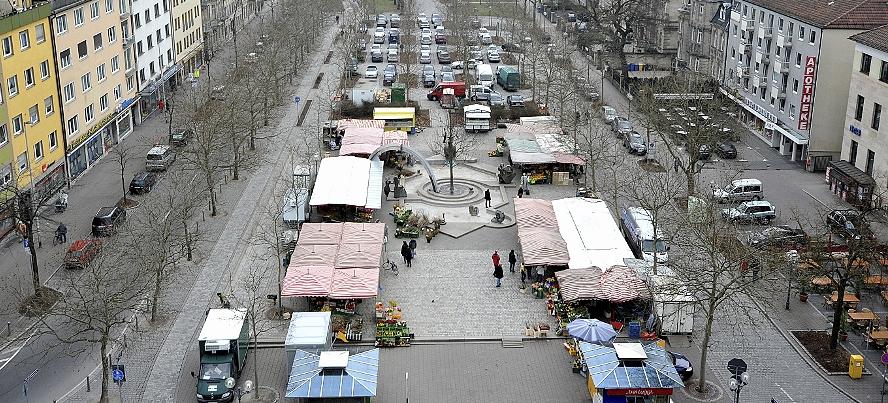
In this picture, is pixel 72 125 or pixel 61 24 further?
pixel 72 125

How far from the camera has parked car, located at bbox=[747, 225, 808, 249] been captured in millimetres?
53312

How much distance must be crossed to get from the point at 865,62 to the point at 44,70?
55569mm

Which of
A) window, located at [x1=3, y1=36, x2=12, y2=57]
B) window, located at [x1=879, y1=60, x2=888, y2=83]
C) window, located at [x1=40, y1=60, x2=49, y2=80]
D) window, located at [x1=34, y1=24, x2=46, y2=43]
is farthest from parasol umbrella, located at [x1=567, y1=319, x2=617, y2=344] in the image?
window, located at [x1=34, y1=24, x2=46, y2=43]

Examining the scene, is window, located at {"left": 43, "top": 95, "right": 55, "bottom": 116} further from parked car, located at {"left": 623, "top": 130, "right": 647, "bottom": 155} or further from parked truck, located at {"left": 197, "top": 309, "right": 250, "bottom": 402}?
parked car, located at {"left": 623, "top": 130, "right": 647, "bottom": 155}

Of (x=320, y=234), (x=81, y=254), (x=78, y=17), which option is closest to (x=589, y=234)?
(x=320, y=234)

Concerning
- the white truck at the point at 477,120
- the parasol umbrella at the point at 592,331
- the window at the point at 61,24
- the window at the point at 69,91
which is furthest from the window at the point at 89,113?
the parasol umbrella at the point at 592,331

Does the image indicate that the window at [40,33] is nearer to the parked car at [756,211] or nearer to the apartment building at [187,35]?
the apartment building at [187,35]

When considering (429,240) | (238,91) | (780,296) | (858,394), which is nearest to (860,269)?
(780,296)

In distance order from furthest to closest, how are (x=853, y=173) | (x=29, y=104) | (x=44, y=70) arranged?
(x=44, y=70), (x=853, y=173), (x=29, y=104)

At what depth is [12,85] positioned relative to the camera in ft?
196

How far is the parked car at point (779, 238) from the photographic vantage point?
175 feet

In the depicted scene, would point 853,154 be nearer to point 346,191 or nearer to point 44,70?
point 346,191

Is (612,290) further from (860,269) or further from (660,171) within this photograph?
(660,171)

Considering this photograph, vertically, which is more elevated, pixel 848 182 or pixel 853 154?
pixel 853 154
